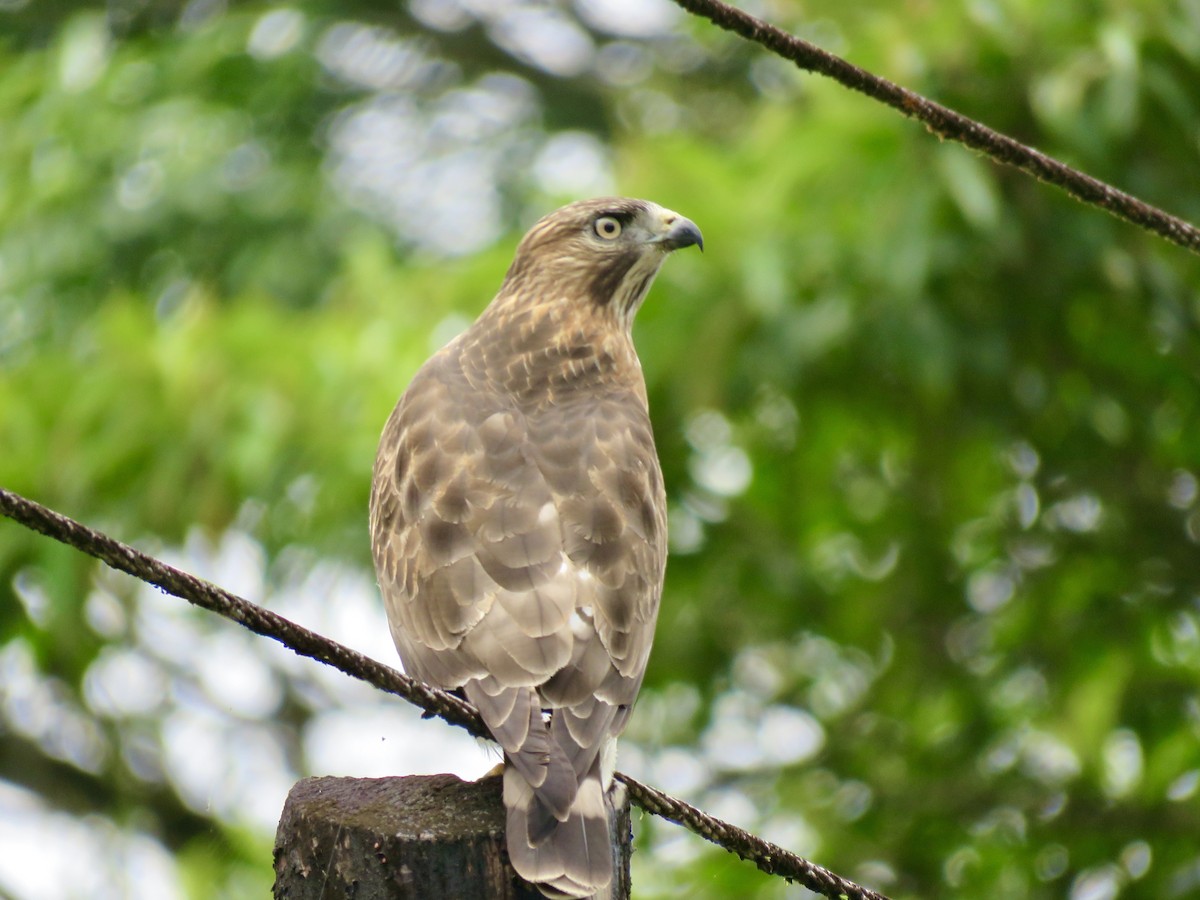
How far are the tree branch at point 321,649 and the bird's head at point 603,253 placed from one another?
220 centimetres

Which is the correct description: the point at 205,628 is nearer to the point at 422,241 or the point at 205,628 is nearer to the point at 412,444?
the point at 422,241

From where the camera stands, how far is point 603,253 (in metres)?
4.96

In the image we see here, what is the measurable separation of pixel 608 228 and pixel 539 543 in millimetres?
1636

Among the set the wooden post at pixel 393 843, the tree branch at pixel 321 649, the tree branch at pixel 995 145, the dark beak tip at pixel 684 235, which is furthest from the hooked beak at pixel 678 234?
the wooden post at pixel 393 843

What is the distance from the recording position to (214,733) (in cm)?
880

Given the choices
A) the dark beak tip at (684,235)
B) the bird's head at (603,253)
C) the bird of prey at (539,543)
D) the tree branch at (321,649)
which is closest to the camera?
the tree branch at (321,649)

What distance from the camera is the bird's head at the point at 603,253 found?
4902 mm

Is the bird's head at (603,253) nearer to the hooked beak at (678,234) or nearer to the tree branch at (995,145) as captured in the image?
the hooked beak at (678,234)

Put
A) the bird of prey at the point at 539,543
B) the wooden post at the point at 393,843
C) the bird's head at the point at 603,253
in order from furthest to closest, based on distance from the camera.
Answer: the bird's head at the point at 603,253
the bird of prey at the point at 539,543
the wooden post at the point at 393,843

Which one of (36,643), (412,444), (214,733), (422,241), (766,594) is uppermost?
(412,444)

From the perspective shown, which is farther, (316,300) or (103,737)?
(316,300)

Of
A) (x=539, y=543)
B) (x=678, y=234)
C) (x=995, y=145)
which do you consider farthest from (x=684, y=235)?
(x=995, y=145)

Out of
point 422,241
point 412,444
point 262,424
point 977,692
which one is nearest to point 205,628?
point 422,241

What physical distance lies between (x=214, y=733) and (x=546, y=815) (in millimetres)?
6458
